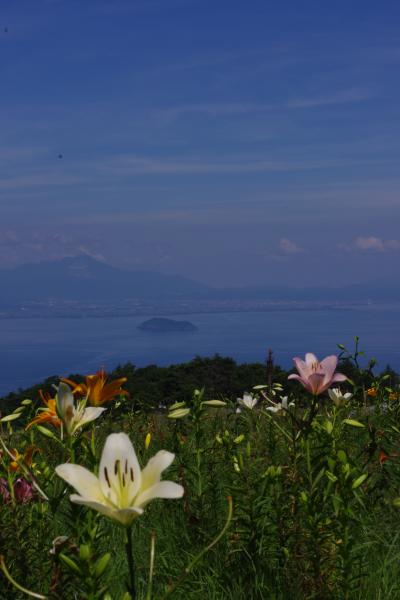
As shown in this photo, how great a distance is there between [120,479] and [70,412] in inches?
25.9

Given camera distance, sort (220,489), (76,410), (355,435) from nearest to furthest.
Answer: (76,410)
(220,489)
(355,435)

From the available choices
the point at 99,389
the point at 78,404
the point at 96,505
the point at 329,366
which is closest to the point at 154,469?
the point at 96,505

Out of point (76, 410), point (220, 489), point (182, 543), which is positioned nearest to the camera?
point (76, 410)

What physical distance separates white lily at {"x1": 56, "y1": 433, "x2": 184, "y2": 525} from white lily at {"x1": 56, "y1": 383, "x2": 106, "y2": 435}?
537 millimetres

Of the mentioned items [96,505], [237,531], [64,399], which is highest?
[64,399]

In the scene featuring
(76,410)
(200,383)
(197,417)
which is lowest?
(200,383)

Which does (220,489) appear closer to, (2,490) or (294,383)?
(2,490)

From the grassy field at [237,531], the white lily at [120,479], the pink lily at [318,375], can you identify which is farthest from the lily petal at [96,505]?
the pink lily at [318,375]

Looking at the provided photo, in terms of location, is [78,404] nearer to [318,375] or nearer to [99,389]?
[99,389]

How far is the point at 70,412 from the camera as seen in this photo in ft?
7.25

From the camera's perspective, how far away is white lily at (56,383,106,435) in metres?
2.16

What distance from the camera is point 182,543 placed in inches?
134

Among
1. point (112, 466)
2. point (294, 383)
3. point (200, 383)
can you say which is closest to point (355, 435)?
point (112, 466)

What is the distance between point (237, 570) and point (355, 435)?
2209mm
